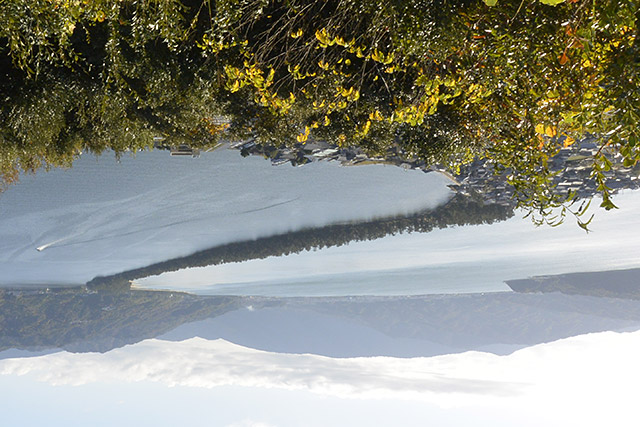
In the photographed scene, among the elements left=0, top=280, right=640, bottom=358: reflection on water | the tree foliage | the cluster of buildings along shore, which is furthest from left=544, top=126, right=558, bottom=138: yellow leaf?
left=0, top=280, right=640, bottom=358: reflection on water

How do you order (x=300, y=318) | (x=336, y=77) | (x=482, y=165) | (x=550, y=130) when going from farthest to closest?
1. (x=300, y=318)
2. (x=482, y=165)
3. (x=336, y=77)
4. (x=550, y=130)

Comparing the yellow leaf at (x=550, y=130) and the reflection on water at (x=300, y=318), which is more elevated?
the yellow leaf at (x=550, y=130)

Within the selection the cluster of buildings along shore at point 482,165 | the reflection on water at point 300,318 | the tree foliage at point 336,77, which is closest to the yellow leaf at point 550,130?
the tree foliage at point 336,77

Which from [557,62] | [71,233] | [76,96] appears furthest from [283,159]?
[557,62]

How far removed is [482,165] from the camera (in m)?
8.02

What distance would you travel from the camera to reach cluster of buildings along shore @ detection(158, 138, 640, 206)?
293 inches

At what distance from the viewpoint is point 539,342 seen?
12375 millimetres

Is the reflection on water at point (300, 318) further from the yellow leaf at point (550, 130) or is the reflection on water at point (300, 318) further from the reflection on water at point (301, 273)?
the yellow leaf at point (550, 130)

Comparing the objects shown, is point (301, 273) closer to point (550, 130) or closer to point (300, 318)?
point (300, 318)

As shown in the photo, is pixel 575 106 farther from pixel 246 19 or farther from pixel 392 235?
pixel 392 235

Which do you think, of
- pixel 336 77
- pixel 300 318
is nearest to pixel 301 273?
pixel 300 318

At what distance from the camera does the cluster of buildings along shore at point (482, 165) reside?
7.43m

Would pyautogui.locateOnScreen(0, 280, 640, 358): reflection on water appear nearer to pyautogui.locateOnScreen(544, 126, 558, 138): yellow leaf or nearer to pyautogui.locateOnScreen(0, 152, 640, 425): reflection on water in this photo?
pyautogui.locateOnScreen(0, 152, 640, 425): reflection on water

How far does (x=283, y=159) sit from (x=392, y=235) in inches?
95.2
